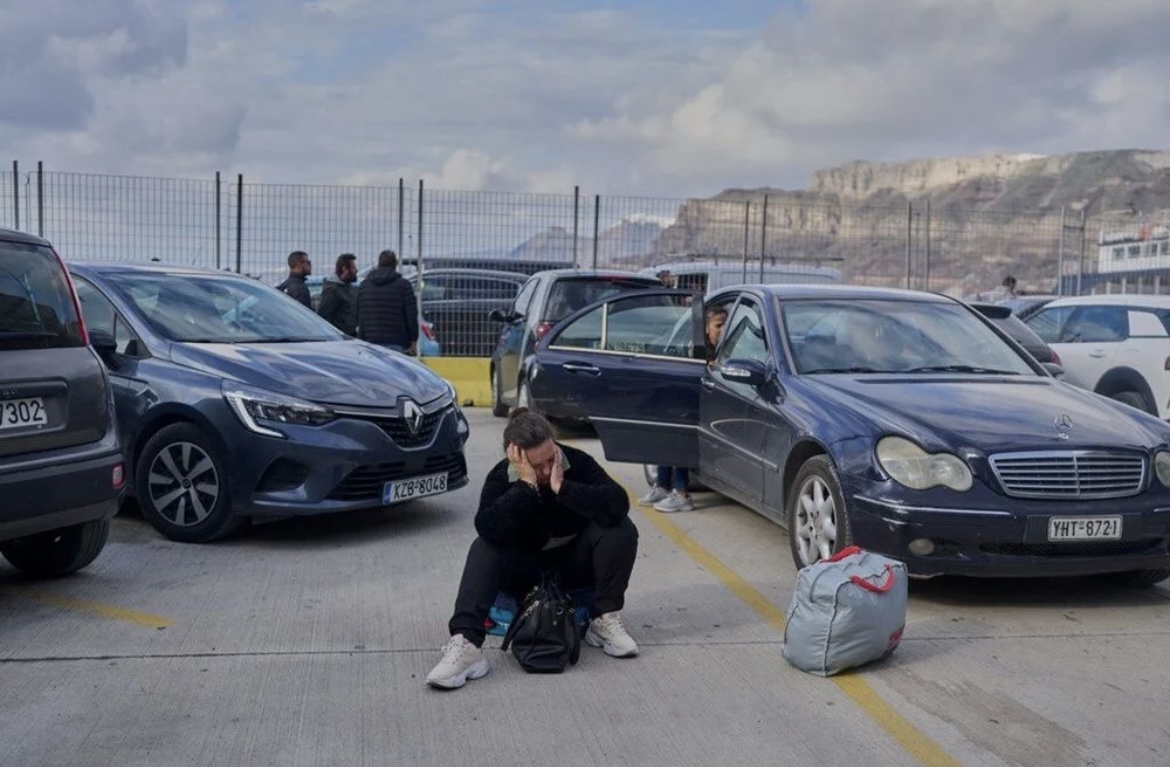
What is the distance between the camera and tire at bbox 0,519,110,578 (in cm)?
618

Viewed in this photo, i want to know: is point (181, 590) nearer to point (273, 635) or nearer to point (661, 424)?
point (273, 635)

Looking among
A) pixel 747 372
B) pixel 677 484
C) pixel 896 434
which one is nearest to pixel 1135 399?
pixel 677 484

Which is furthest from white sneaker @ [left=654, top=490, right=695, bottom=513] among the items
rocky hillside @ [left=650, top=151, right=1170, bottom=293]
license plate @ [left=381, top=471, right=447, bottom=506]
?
rocky hillside @ [left=650, top=151, right=1170, bottom=293]

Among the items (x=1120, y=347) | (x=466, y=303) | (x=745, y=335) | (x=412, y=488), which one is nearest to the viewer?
(x=412, y=488)

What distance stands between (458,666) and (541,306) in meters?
7.90

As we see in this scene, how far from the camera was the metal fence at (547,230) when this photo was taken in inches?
592

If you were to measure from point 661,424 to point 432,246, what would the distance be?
9398mm

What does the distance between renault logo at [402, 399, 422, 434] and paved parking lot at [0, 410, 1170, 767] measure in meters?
0.80

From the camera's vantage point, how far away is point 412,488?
7254 mm

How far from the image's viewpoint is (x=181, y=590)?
6066 millimetres

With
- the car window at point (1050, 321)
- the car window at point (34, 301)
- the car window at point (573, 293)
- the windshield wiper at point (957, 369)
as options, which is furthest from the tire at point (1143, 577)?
the car window at point (1050, 321)

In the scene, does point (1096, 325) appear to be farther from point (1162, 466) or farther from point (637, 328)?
point (1162, 466)

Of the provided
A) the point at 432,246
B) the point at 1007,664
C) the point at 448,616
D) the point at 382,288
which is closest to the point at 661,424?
the point at 448,616

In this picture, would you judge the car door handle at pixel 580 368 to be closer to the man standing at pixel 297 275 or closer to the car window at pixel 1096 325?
the man standing at pixel 297 275
